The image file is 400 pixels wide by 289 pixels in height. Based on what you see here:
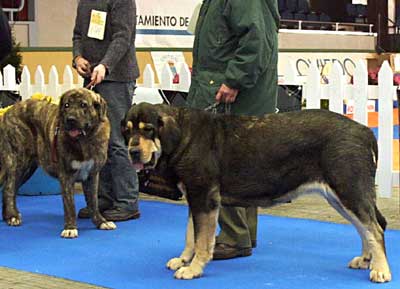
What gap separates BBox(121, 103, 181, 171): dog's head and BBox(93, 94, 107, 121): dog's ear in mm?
1303

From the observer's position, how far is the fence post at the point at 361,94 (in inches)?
262

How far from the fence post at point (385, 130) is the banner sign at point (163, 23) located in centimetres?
586

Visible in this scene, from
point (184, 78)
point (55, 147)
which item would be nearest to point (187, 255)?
point (55, 147)

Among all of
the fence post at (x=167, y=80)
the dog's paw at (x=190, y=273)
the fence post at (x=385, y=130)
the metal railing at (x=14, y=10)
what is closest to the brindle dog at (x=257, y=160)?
the dog's paw at (x=190, y=273)

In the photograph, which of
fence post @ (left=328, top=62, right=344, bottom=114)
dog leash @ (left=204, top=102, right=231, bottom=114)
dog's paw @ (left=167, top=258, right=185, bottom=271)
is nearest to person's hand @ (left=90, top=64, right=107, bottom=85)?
dog leash @ (left=204, top=102, right=231, bottom=114)

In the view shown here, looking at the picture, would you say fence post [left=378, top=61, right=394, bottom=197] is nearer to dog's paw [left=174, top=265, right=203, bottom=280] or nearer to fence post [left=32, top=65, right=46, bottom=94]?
dog's paw [left=174, top=265, right=203, bottom=280]

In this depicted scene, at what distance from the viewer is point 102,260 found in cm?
471

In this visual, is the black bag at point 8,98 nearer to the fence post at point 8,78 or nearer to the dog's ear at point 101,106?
the fence post at point 8,78

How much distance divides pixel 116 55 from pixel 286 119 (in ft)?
6.04

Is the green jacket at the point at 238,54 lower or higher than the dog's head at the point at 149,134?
Answer: higher

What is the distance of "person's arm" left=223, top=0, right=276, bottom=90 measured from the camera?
441cm

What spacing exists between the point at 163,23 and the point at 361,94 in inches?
239

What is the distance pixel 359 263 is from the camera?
438 cm

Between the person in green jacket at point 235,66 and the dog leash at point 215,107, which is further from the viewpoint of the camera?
the dog leash at point 215,107
